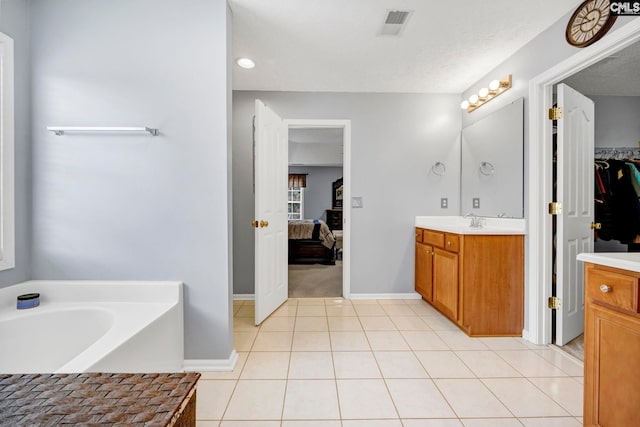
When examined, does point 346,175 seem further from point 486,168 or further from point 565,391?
point 565,391

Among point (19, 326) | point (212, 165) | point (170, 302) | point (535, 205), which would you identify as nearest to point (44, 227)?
point (19, 326)

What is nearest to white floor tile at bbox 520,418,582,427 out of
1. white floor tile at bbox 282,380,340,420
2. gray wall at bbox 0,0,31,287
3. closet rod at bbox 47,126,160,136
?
white floor tile at bbox 282,380,340,420

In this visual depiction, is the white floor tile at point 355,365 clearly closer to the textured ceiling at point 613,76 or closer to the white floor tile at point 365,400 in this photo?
the white floor tile at point 365,400

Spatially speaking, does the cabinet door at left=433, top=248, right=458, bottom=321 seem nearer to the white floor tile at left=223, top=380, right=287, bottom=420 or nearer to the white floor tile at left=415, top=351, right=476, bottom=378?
the white floor tile at left=415, top=351, right=476, bottom=378

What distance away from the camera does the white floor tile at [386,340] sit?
7.62 feet

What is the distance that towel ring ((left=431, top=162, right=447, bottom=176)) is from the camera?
11.6ft

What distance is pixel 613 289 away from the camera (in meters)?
1.23

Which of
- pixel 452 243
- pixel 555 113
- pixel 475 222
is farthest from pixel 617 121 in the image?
pixel 452 243

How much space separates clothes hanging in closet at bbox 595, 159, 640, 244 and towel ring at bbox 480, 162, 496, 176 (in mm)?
903

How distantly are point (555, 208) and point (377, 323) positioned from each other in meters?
1.69

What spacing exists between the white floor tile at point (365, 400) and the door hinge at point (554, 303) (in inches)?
59.2

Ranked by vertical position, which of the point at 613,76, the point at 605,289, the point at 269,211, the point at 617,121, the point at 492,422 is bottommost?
the point at 492,422

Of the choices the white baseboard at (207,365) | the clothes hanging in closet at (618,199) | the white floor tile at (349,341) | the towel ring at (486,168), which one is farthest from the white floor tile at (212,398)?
the clothes hanging in closet at (618,199)

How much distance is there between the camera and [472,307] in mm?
2500
